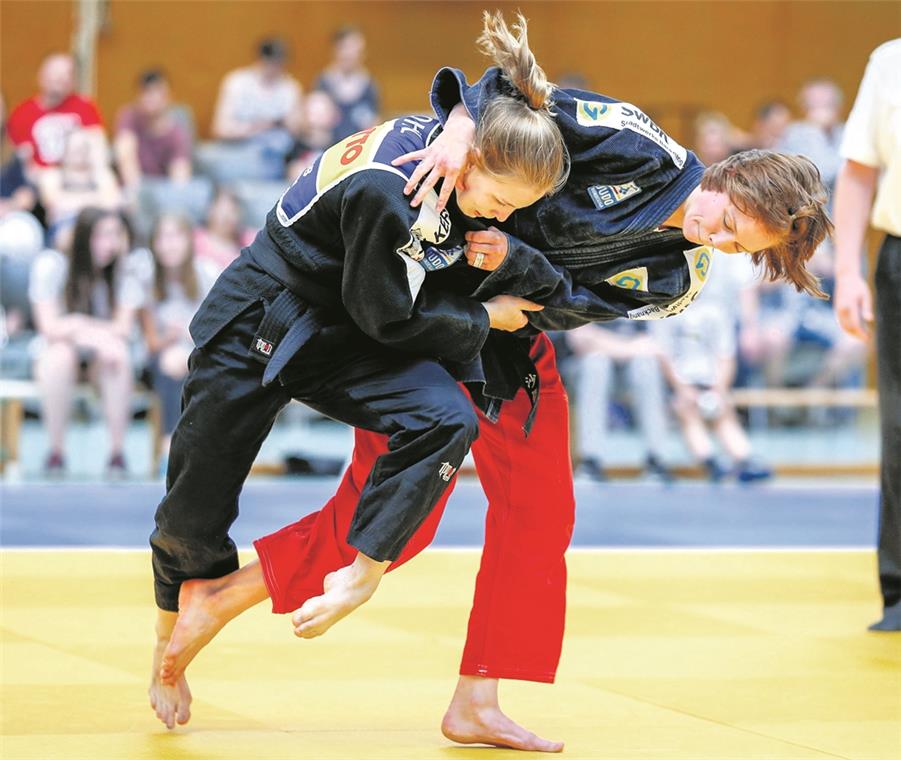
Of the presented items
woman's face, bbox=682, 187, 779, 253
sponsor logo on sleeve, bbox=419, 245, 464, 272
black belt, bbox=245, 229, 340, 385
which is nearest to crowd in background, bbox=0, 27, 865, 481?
black belt, bbox=245, 229, 340, 385

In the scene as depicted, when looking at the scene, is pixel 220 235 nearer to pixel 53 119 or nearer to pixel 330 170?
pixel 53 119

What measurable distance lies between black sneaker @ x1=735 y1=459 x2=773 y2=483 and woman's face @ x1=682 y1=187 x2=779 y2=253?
18.4 ft

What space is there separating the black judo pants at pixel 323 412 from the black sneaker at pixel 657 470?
5.52 meters

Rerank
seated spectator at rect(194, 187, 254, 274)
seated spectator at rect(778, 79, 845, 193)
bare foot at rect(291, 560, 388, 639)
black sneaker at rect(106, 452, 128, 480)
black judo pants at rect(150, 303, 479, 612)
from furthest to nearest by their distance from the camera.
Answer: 1. seated spectator at rect(778, 79, 845, 193)
2. seated spectator at rect(194, 187, 254, 274)
3. black sneaker at rect(106, 452, 128, 480)
4. black judo pants at rect(150, 303, 479, 612)
5. bare foot at rect(291, 560, 388, 639)

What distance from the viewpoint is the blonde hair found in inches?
114

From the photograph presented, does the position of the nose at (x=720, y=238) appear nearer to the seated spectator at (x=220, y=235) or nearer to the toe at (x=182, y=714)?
the toe at (x=182, y=714)

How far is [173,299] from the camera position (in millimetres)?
8719

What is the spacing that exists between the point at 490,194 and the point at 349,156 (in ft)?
1.05

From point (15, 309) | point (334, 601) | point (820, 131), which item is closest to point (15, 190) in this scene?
point (15, 309)

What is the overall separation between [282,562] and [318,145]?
781 cm

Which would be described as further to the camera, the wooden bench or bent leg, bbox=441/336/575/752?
the wooden bench

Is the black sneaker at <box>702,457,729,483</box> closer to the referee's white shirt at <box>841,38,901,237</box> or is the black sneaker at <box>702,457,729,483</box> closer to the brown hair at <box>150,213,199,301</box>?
the brown hair at <box>150,213,199,301</box>

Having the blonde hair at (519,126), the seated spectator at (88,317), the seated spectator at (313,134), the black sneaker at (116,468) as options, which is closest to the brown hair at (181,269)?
the seated spectator at (88,317)

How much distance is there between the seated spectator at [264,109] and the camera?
1129 cm
